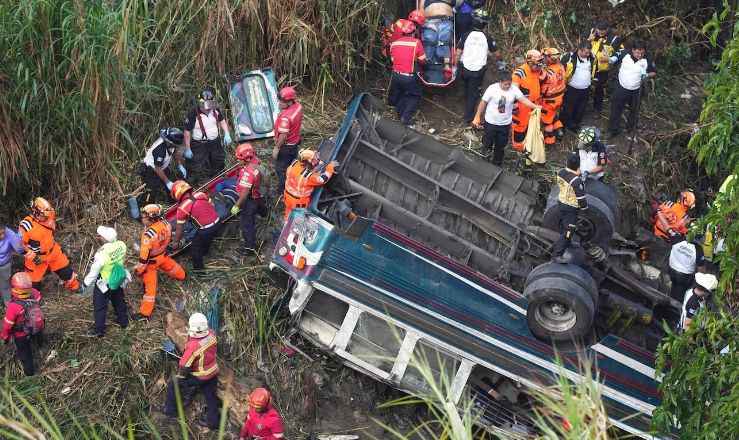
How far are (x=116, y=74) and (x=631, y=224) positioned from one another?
20.4 ft

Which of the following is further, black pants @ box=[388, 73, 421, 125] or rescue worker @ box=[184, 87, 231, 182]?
black pants @ box=[388, 73, 421, 125]

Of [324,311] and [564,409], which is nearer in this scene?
[564,409]

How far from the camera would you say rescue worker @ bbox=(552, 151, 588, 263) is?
938 cm

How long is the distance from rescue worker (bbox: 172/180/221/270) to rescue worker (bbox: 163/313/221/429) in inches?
56.4

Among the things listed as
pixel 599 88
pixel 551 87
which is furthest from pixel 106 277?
pixel 599 88

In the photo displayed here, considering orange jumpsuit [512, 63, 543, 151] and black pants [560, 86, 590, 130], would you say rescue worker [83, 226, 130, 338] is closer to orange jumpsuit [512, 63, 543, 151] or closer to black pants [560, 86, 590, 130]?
orange jumpsuit [512, 63, 543, 151]

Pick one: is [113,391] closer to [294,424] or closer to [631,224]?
[294,424]

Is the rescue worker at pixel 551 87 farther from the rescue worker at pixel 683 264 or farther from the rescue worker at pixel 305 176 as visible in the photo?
the rescue worker at pixel 305 176

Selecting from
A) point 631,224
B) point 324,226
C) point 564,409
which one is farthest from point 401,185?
point 564,409

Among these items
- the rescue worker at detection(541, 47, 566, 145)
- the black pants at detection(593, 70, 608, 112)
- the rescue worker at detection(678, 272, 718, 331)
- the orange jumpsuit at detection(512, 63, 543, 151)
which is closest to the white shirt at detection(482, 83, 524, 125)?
the orange jumpsuit at detection(512, 63, 543, 151)

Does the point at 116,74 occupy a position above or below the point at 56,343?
above

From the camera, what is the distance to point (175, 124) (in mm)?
11430

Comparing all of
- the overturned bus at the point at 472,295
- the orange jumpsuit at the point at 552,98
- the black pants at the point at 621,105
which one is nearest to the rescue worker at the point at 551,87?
the orange jumpsuit at the point at 552,98

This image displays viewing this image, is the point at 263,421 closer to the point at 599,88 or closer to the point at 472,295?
the point at 472,295
